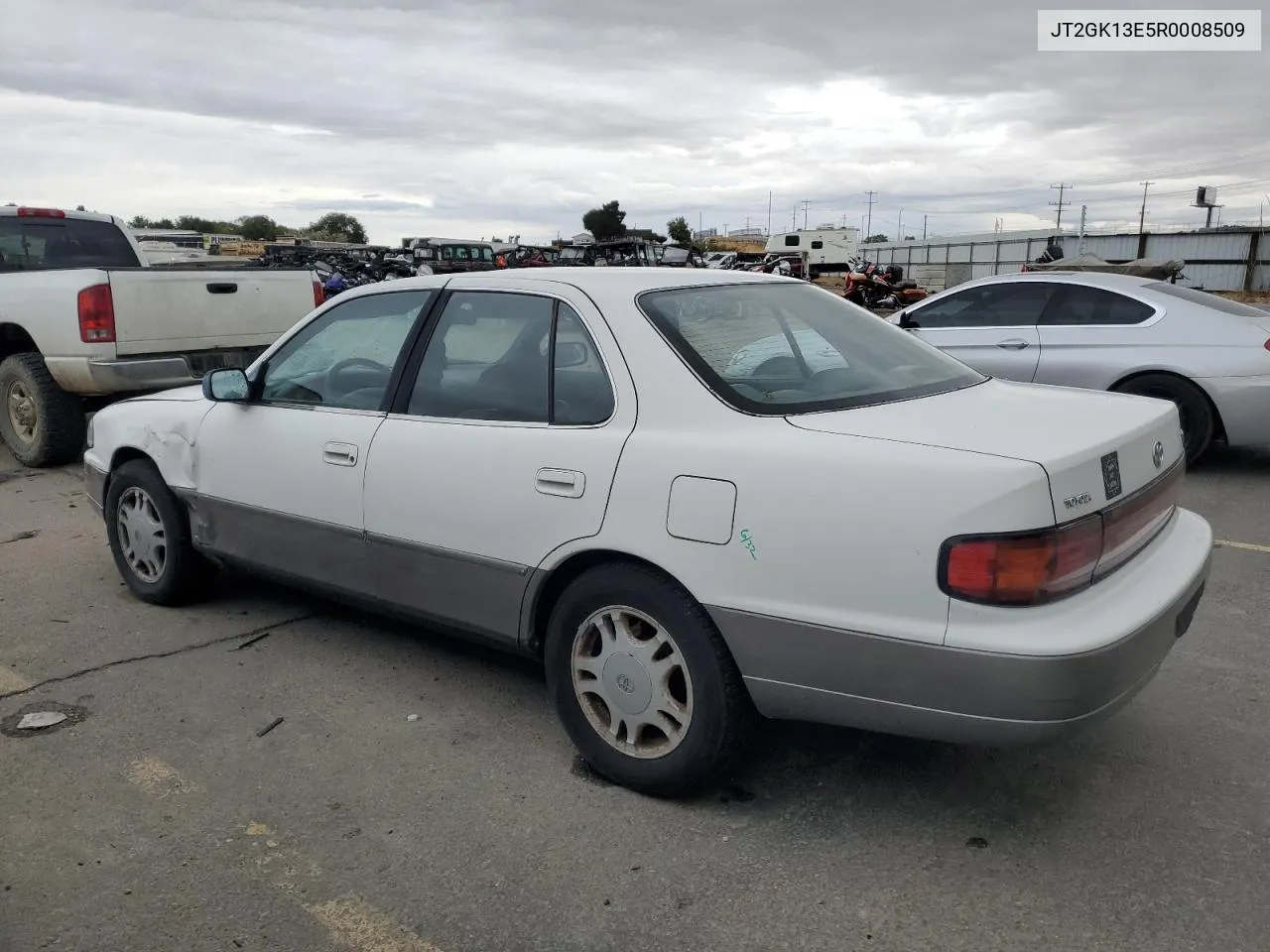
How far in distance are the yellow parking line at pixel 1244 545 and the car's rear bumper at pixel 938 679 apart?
318 cm

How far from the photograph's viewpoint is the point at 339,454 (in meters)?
3.90

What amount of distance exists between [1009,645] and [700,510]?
0.86m

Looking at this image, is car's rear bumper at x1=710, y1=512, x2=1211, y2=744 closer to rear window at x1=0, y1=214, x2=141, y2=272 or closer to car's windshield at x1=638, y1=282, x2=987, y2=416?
car's windshield at x1=638, y1=282, x2=987, y2=416

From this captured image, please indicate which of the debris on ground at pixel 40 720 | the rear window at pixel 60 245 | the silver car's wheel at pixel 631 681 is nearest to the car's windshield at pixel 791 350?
the silver car's wheel at pixel 631 681

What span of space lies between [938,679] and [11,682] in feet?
11.6

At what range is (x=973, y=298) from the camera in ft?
27.7

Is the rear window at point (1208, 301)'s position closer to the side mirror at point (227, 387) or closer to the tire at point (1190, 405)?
the tire at point (1190, 405)

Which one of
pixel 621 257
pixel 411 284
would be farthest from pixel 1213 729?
pixel 621 257

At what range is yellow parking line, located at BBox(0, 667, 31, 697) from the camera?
402 centimetres

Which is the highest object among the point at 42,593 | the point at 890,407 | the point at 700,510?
the point at 890,407

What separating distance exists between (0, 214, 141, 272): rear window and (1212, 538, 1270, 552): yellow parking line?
8.39 m

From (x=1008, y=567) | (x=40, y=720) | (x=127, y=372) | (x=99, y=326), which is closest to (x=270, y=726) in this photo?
(x=40, y=720)

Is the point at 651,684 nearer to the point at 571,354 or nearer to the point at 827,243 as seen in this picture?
the point at 571,354

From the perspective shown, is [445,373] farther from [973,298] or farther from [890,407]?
[973,298]
